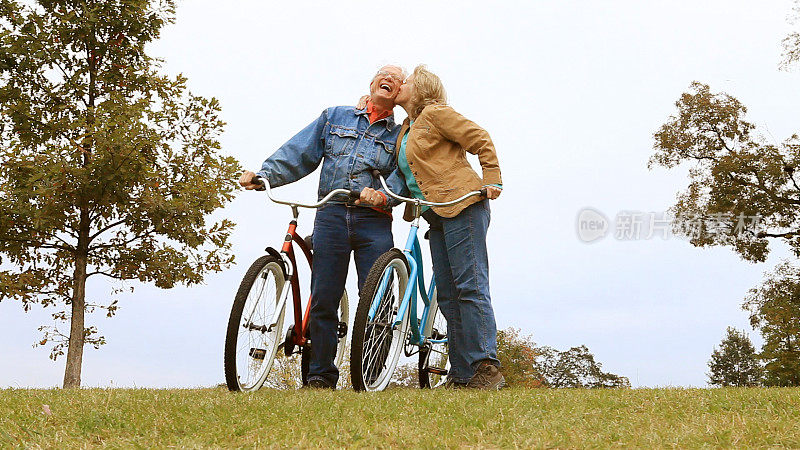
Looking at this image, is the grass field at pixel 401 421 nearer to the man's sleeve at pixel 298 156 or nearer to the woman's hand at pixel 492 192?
the woman's hand at pixel 492 192

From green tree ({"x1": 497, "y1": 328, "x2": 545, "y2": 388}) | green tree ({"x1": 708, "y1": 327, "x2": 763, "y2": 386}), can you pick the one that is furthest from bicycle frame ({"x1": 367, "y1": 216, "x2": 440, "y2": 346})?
green tree ({"x1": 708, "y1": 327, "x2": 763, "y2": 386})

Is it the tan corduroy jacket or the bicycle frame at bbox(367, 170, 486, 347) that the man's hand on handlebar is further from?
the tan corduroy jacket

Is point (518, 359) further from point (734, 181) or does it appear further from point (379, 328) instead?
point (379, 328)

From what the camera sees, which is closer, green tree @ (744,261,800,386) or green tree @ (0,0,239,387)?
green tree @ (0,0,239,387)

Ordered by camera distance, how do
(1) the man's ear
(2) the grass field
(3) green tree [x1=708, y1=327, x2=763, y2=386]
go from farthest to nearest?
→ (3) green tree [x1=708, y1=327, x2=763, y2=386] < (1) the man's ear < (2) the grass field

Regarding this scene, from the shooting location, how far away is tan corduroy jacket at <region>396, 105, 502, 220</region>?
6.02 meters

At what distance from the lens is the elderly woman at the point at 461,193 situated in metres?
6.04

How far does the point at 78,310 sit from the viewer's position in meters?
13.9

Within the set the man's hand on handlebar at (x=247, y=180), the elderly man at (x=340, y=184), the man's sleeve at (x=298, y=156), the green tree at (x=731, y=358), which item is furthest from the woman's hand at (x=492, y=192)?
the green tree at (x=731, y=358)

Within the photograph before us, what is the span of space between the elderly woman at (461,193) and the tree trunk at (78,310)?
31.4 feet

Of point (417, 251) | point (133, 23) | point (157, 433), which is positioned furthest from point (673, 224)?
point (157, 433)

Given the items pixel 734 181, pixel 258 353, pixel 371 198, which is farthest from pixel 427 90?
pixel 734 181

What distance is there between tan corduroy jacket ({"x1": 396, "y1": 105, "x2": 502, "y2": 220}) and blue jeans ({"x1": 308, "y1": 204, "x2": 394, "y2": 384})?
2.18 feet

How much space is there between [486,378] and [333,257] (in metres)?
1.77
